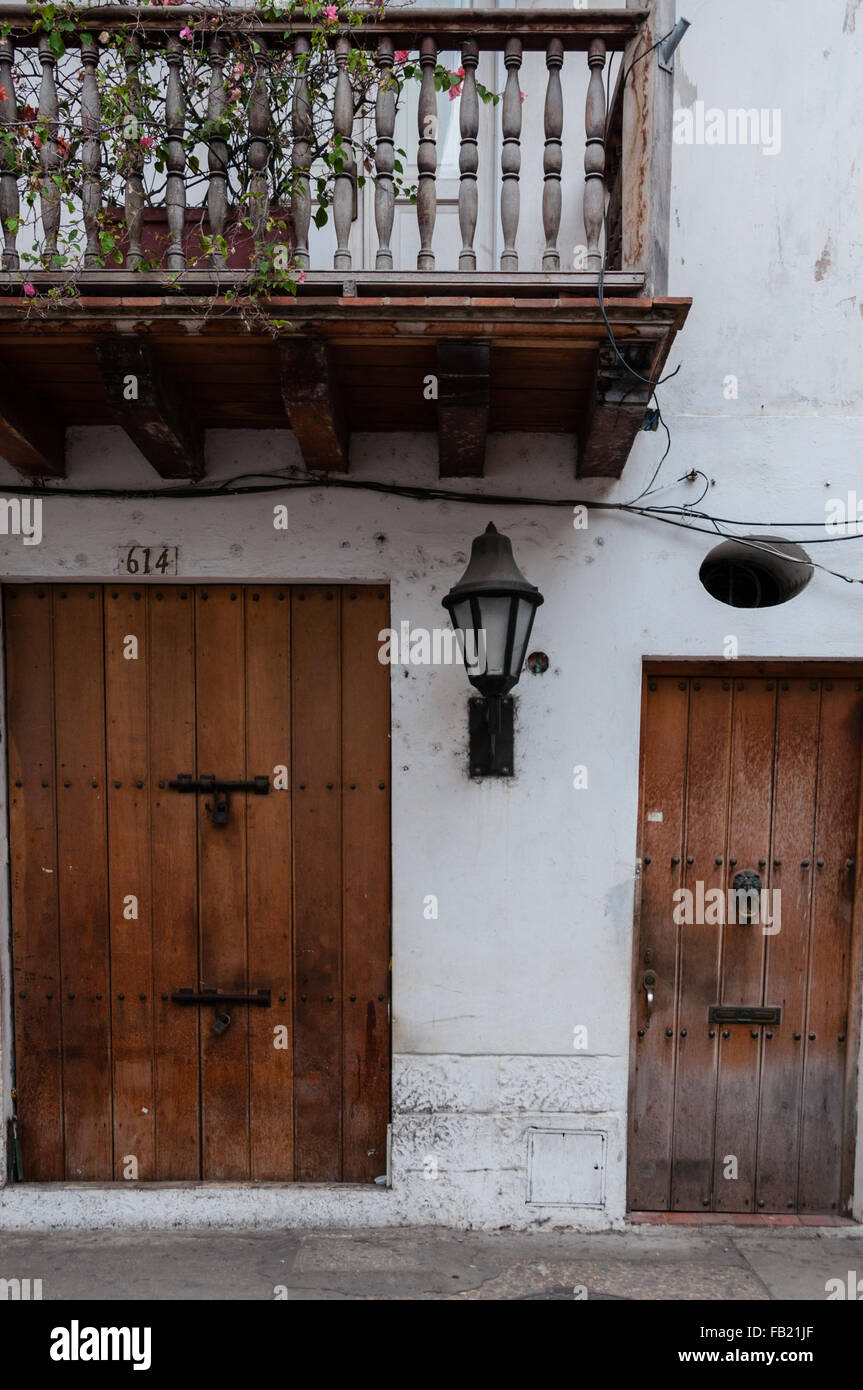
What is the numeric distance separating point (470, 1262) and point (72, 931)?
222 centimetres

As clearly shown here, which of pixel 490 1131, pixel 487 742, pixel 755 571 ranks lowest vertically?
pixel 490 1131

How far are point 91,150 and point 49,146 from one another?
0.16m

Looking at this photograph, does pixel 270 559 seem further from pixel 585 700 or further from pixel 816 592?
pixel 816 592

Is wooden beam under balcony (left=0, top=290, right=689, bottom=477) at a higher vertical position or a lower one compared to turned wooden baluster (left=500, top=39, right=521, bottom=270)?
lower

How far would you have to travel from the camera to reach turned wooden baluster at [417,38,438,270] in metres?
2.77

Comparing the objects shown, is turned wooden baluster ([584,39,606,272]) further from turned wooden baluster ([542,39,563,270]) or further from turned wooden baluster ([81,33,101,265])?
turned wooden baluster ([81,33,101,265])

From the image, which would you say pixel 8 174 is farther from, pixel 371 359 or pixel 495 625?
pixel 495 625

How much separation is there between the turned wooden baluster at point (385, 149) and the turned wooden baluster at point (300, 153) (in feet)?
0.80

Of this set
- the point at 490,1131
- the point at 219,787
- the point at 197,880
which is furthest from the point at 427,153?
the point at 490,1131

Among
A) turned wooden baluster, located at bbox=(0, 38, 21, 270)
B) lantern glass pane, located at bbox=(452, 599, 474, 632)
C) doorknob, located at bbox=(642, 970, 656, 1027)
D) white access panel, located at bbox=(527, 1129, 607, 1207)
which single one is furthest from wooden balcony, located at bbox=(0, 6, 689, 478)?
white access panel, located at bbox=(527, 1129, 607, 1207)

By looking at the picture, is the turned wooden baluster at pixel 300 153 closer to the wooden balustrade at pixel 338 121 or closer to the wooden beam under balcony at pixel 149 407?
the wooden balustrade at pixel 338 121

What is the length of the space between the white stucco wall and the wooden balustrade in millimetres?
812

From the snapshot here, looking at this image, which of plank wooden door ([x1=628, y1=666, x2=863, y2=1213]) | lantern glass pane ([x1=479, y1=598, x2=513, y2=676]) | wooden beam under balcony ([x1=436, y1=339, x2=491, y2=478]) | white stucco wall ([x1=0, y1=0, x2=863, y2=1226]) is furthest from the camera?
plank wooden door ([x1=628, y1=666, x2=863, y2=1213])

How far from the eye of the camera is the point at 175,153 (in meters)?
2.77
